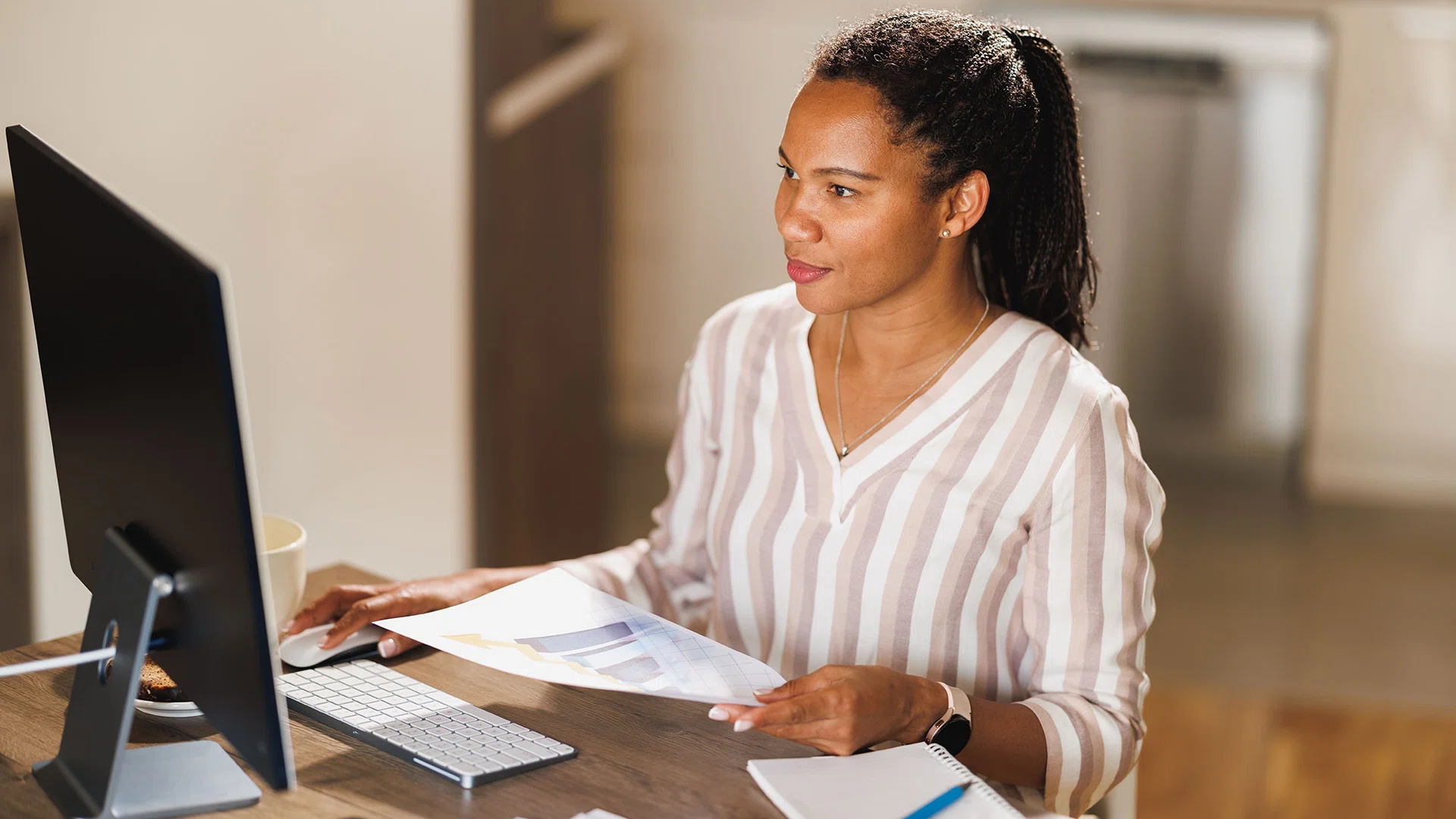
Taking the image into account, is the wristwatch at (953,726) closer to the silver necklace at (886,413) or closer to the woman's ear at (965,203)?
the silver necklace at (886,413)

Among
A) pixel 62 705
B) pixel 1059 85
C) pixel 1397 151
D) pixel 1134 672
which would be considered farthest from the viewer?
pixel 1397 151

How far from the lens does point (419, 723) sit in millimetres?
1052

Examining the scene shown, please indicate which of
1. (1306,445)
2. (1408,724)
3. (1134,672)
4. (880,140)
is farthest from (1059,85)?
(1408,724)

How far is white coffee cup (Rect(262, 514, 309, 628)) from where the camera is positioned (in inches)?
43.9

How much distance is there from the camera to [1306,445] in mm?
2900

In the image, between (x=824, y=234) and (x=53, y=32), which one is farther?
(x=53, y=32)

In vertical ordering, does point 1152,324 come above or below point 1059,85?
below

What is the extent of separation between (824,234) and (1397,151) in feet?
6.60

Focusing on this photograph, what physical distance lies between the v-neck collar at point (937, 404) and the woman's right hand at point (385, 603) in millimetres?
353

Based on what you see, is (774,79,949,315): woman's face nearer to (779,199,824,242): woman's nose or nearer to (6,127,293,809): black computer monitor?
(779,199,824,242): woman's nose

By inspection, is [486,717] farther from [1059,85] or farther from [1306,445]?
[1306,445]

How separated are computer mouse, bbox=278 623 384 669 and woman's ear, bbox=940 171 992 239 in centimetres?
64

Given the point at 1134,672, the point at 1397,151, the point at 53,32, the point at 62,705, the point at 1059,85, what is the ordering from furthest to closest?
the point at 1397,151
the point at 53,32
the point at 1059,85
the point at 1134,672
the point at 62,705

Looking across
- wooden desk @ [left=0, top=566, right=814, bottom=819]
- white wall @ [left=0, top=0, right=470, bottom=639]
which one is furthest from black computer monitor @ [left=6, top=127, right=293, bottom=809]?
white wall @ [left=0, top=0, right=470, bottom=639]
